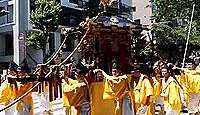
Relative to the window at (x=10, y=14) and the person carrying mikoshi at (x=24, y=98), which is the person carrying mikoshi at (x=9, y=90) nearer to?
the person carrying mikoshi at (x=24, y=98)

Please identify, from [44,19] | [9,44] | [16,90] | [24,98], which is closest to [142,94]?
[24,98]

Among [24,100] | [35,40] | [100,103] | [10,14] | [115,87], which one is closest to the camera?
[115,87]

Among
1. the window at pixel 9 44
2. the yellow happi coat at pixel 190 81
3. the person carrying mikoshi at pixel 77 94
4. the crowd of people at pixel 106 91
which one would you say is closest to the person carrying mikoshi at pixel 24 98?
the crowd of people at pixel 106 91

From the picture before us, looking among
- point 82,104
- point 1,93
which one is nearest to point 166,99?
point 82,104

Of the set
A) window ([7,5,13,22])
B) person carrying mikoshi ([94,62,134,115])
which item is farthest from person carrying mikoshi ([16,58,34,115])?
window ([7,5,13,22])

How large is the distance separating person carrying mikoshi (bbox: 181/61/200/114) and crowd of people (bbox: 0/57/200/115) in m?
0.63

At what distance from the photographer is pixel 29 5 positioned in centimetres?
3058

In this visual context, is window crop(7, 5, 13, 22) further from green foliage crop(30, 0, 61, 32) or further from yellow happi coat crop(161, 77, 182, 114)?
yellow happi coat crop(161, 77, 182, 114)

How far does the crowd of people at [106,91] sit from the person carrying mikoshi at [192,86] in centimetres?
63

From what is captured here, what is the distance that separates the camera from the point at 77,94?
7.36 meters

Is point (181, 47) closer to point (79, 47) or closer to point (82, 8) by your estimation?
point (82, 8)

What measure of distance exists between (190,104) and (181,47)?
80.3ft

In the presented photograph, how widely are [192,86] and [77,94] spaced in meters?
3.47

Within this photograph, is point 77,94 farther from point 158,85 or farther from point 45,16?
point 45,16
